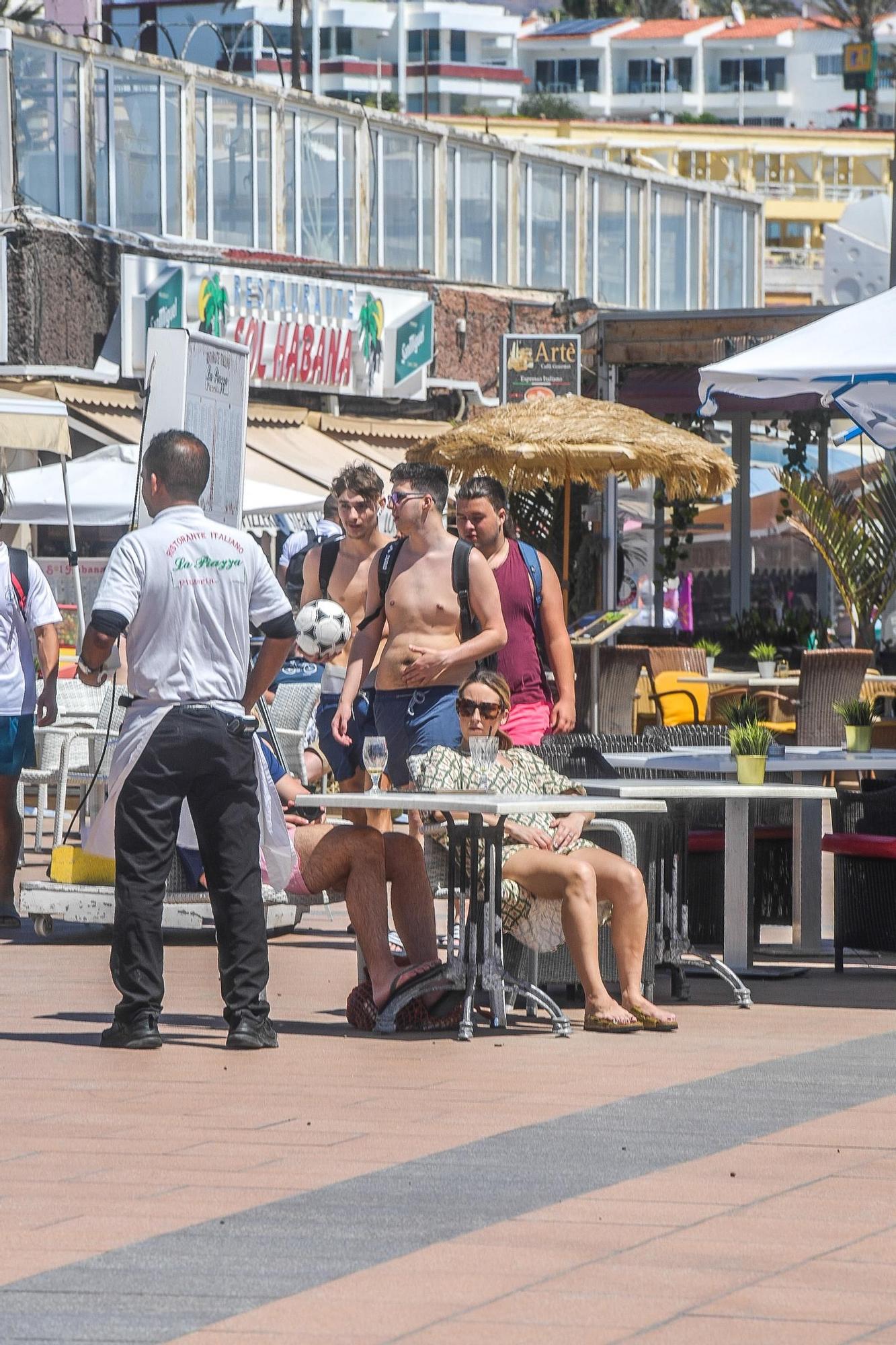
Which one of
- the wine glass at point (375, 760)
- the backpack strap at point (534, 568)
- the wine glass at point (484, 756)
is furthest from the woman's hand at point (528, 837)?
the backpack strap at point (534, 568)

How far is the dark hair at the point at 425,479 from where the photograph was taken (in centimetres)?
890

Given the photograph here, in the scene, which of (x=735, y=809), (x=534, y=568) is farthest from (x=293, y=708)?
(x=735, y=809)

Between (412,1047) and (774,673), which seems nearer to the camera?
(412,1047)

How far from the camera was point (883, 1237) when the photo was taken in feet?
15.7

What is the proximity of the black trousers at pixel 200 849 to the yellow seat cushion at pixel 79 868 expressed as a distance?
100 inches

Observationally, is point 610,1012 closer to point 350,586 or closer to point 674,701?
point 350,586

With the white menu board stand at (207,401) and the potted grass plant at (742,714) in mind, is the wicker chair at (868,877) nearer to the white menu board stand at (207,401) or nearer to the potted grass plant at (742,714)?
the potted grass plant at (742,714)

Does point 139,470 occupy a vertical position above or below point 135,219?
below

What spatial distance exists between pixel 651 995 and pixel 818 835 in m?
1.66

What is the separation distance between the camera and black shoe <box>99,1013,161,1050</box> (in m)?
7.25

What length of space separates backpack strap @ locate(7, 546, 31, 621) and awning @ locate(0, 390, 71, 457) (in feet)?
9.09

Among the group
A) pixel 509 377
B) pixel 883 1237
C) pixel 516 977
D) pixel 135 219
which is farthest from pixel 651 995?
pixel 135 219

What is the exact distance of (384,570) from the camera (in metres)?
9.24

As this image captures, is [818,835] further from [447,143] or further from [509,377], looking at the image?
[447,143]
